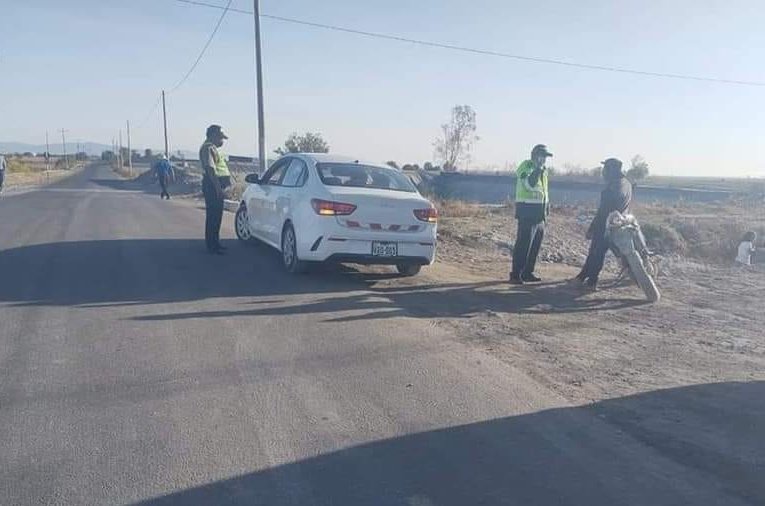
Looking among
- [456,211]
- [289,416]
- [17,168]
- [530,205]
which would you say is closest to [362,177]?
[530,205]

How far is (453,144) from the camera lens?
233 ft

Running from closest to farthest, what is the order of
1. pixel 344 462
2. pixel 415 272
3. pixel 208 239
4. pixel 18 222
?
pixel 344 462 < pixel 415 272 < pixel 208 239 < pixel 18 222

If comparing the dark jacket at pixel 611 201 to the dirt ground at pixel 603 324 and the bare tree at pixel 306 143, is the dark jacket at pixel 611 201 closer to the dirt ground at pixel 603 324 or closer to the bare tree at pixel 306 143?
the dirt ground at pixel 603 324

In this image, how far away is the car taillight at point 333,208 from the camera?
916 centimetres

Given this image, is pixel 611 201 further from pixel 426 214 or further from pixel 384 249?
pixel 384 249

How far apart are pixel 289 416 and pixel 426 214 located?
5.18m

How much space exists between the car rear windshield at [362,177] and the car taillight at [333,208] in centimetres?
56

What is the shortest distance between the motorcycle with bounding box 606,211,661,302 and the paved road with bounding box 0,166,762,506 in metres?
3.40

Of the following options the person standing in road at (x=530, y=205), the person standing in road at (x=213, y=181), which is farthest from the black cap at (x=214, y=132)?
the person standing in road at (x=530, y=205)

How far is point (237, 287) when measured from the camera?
350 inches

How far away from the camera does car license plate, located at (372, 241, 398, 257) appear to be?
9289mm

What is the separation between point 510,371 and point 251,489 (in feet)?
9.03

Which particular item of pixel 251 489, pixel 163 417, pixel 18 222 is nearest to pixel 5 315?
pixel 163 417

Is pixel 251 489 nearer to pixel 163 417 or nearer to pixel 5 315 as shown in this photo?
pixel 163 417
